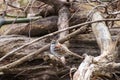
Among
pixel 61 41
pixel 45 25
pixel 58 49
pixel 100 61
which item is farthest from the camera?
pixel 45 25

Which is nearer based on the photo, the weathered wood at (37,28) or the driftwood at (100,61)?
the driftwood at (100,61)

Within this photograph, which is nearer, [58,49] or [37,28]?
[58,49]

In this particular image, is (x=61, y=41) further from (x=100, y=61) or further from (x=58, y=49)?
(x=100, y=61)

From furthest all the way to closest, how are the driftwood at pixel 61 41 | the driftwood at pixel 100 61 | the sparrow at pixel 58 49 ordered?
the sparrow at pixel 58 49 < the driftwood at pixel 61 41 < the driftwood at pixel 100 61

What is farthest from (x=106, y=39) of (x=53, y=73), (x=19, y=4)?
(x=19, y=4)

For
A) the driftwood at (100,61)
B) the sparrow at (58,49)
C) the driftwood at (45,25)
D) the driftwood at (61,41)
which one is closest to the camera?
the driftwood at (100,61)

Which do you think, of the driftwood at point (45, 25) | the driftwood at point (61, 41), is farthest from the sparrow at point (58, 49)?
the driftwood at point (45, 25)

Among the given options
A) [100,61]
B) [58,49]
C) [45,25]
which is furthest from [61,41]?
[45,25]

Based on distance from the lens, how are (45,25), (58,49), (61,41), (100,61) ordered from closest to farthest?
(100,61) → (58,49) → (61,41) → (45,25)

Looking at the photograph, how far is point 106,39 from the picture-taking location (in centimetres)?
193

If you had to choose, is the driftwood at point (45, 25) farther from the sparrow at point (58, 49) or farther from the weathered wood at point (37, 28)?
the sparrow at point (58, 49)

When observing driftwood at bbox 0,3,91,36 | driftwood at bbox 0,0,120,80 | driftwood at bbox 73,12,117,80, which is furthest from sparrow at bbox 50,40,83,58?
driftwood at bbox 0,3,91,36

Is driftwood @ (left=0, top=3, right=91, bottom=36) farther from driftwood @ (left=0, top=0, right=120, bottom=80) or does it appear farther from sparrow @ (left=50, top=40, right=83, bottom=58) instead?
sparrow @ (left=50, top=40, right=83, bottom=58)

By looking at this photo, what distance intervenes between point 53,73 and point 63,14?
0.49m
